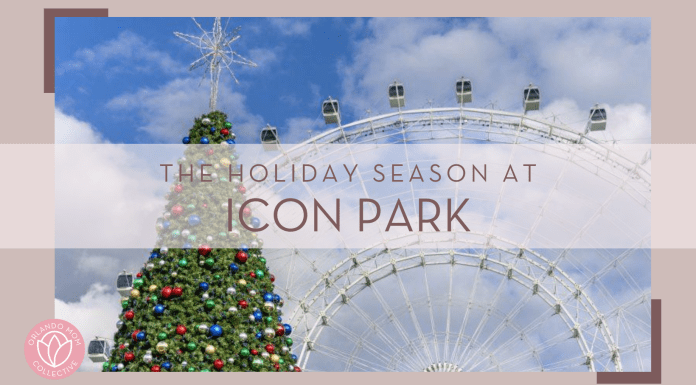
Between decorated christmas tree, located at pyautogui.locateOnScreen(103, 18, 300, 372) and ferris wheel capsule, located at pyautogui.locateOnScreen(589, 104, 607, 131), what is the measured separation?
40.3 feet

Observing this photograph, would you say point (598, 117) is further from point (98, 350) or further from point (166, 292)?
point (98, 350)

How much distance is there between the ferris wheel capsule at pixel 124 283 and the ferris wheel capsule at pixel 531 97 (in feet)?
45.3

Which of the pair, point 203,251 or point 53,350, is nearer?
point 53,350

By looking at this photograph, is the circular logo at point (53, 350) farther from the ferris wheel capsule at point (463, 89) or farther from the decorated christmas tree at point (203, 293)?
the ferris wheel capsule at point (463, 89)

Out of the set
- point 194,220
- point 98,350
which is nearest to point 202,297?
point 194,220

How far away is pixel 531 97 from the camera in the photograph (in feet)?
86.8

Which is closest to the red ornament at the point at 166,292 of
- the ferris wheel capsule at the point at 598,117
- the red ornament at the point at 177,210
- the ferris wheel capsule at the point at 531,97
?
the red ornament at the point at 177,210

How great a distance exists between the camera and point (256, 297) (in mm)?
18047

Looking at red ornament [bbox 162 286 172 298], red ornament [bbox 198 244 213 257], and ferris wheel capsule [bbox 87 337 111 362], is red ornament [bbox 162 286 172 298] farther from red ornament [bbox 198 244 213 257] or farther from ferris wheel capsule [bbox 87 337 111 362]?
ferris wheel capsule [bbox 87 337 111 362]

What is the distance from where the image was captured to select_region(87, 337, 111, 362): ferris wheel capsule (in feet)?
68.7

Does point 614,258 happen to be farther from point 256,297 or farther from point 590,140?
point 256,297

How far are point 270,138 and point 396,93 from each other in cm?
457

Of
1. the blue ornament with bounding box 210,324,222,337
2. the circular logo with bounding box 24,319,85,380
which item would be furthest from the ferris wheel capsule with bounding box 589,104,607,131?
the circular logo with bounding box 24,319,85,380
